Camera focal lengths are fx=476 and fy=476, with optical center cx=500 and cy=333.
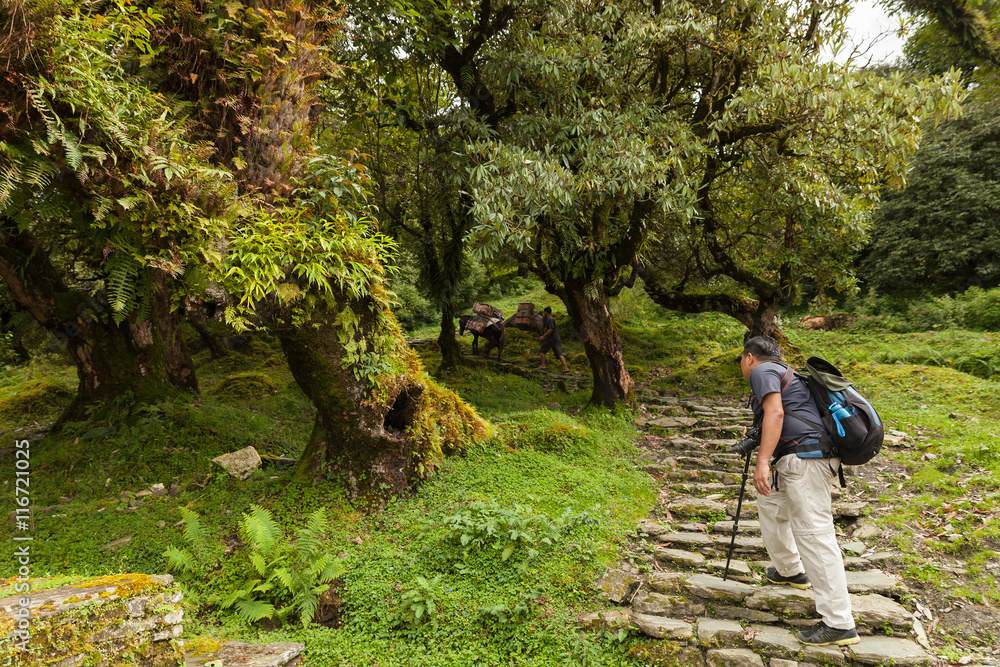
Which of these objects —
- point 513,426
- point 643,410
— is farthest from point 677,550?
point 643,410

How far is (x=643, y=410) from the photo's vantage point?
10.6m

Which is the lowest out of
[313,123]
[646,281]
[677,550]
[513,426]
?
[677,550]

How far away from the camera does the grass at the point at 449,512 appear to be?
425cm

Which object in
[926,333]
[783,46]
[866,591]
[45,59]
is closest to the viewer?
[45,59]

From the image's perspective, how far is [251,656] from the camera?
3.75m

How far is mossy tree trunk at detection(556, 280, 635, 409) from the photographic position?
10.1 metres

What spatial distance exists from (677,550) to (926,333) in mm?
15387

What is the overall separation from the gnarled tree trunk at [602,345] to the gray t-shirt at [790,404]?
19.2ft

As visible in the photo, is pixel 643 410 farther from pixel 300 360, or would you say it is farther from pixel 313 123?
pixel 313 123

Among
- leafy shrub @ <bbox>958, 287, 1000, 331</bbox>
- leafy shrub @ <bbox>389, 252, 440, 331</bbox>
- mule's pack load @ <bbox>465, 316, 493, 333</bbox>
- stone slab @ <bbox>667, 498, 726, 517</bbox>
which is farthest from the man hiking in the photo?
leafy shrub @ <bbox>958, 287, 1000, 331</bbox>

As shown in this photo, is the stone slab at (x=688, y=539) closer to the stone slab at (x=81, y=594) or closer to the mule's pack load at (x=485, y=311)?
the stone slab at (x=81, y=594)

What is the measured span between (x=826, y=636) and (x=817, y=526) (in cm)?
82

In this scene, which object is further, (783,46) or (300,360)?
(783,46)

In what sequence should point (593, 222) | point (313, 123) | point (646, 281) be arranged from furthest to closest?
point (646, 281)
point (593, 222)
point (313, 123)
